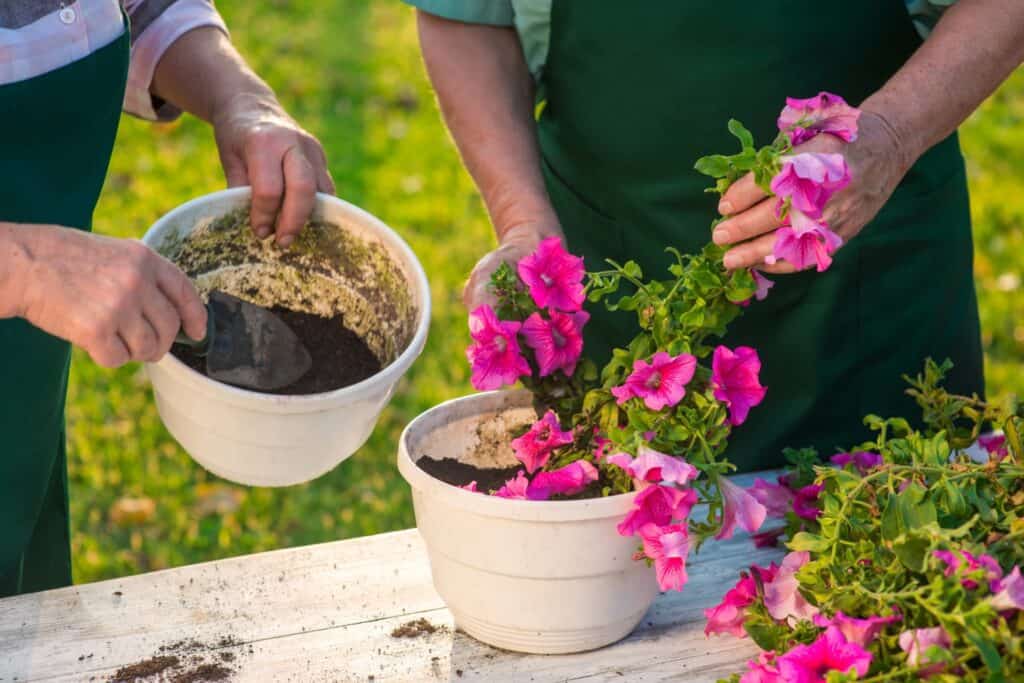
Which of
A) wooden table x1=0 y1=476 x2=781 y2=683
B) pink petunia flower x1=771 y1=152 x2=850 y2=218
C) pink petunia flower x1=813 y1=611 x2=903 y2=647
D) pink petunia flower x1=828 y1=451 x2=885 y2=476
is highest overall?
pink petunia flower x1=771 y1=152 x2=850 y2=218

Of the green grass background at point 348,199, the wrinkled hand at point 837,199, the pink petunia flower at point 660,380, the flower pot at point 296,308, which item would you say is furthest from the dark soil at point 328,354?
the green grass background at point 348,199

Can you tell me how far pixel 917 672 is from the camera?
1.14 m

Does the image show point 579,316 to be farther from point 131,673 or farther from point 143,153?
point 143,153

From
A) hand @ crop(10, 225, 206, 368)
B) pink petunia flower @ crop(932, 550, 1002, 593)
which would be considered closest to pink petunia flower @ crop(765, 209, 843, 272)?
pink petunia flower @ crop(932, 550, 1002, 593)

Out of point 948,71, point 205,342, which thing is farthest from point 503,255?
point 948,71

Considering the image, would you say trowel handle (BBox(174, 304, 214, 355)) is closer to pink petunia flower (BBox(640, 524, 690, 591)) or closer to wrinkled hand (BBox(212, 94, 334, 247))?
wrinkled hand (BBox(212, 94, 334, 247))

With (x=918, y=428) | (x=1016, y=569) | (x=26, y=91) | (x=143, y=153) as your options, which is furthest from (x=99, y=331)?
(x=143, y=153)

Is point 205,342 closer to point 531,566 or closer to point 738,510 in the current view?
point 531,566

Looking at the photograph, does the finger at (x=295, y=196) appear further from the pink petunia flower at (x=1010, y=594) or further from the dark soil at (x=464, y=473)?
the pink petunia flower at (x=1010, y=594)

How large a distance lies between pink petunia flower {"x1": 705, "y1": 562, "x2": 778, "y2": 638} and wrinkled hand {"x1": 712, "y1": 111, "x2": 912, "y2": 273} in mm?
349

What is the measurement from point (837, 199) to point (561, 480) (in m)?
0.51

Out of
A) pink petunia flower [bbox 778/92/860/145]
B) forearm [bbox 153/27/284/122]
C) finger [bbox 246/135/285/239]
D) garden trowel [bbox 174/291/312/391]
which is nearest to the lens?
pink petunia flower [bbox 778/92/860/145]

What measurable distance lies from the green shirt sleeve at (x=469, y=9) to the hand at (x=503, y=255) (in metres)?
0.35

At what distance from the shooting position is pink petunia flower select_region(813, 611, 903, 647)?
1.17 meters
